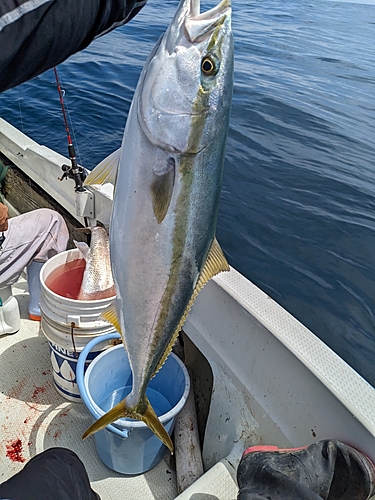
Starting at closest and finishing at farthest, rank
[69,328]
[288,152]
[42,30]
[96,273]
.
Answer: [42,30] → [69,328] → [96,273] → [288,152]

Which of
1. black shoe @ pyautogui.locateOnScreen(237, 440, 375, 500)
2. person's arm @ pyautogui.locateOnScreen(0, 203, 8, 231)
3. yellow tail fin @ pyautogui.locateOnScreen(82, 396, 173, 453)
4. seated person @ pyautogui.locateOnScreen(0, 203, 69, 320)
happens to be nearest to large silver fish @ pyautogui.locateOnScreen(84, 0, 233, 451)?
yellow tail fin @ pyautogui.locateOnScreen(82, 396, 173, 453)

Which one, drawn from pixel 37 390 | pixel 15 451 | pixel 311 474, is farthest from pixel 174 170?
pixel 37 390

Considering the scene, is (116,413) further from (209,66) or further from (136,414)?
(209,66)

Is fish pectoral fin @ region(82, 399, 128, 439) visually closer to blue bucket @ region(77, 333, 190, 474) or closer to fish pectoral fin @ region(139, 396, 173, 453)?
fish pectoral fin @ region(139, 396, 173, 453)

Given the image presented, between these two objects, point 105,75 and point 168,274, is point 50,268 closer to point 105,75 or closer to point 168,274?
point 168,274

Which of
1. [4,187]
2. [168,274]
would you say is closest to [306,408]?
[168,274]

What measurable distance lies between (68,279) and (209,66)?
6.67 feet

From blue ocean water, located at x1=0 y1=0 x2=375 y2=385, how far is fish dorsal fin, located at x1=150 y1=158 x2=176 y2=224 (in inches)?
129

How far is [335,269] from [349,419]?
3.27 m

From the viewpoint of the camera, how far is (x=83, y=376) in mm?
2193

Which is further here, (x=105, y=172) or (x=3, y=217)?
(x=3, y=217)

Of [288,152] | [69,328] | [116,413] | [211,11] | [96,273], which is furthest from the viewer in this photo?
[288,152]

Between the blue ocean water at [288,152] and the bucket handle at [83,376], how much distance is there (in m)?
2.41

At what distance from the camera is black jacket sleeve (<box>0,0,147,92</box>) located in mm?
774
